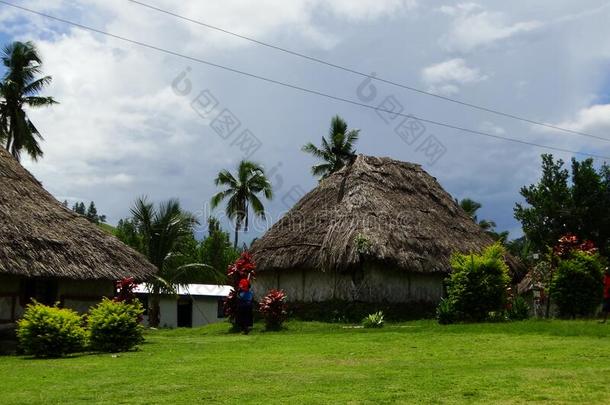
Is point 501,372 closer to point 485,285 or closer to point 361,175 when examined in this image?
point 485,285

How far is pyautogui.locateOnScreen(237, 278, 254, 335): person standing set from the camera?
20875 mm

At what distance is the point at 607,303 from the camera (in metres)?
18.1

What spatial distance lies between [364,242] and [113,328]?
33.4ft

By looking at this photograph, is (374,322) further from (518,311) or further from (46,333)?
(46,333)

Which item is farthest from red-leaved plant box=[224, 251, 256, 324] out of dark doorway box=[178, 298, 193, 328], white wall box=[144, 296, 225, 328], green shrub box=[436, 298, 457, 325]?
dark doorway box=[178, 298, 193, 328]

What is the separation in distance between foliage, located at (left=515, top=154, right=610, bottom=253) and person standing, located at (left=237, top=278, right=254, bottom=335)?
1486cm

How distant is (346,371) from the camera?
34.2 feet

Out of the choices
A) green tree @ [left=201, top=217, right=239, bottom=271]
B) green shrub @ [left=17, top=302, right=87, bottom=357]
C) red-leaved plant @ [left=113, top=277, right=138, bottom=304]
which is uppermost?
green tree @ [left=201, top=217, right=239, bottom=271]

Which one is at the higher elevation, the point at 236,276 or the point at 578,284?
the point at 236,276

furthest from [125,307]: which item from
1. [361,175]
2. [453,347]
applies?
[361,175]

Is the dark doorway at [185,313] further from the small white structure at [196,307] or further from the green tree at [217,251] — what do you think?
the green tree at [217,251]

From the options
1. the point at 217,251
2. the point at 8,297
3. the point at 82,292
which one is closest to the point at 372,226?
the point at 82,292

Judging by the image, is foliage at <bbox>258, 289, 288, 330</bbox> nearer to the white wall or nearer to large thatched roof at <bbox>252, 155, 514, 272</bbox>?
large thatched roof at <bbox>252, 155, 514, 272</bbox>

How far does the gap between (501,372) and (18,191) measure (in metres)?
15.7
